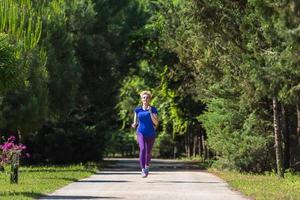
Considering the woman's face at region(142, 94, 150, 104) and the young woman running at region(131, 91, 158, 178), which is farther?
the young woman running at region(131, 91, 158, 178)

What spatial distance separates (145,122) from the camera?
53.8 ft

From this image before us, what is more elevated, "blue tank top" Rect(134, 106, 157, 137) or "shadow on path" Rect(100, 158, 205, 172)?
"blue tank top" Rect(134, 106, 157, 137)

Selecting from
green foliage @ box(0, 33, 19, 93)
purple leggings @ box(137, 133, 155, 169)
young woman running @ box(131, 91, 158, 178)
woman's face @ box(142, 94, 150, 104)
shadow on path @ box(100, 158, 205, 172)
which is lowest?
shadow on path @ box(100, 158, 205, 172)

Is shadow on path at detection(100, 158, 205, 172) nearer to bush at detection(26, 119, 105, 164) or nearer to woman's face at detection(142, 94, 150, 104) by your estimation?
bush at detection(26, 119, 105, 164)

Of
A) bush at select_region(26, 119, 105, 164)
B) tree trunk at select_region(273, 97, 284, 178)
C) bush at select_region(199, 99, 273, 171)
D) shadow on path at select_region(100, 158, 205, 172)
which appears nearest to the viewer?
tree trunk at select_region(273, 97, 284, 178)

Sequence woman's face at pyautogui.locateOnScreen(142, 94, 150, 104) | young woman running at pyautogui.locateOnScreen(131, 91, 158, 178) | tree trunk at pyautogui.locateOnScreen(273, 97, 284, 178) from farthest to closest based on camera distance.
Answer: tree trunk at pyautogui.locateOnScreen(273, 97, 284, 178) → young woman running at pyautogui.locateOnScreen(131, 91, 158, 178) → woman's face at pyautogui.locateOnScreen(142, 94, 150, 104)

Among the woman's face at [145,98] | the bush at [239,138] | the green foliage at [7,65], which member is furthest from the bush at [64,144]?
the green foliage at [7,65]

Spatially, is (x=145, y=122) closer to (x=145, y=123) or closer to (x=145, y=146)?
(x=145, y=123)

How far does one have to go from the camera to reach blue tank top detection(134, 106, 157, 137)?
16.3 meters

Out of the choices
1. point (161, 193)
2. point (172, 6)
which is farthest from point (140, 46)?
point (161, 193)

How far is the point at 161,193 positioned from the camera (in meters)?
13.1

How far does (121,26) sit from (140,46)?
2.45 metres

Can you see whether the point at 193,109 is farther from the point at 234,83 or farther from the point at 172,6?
the point at 234,83

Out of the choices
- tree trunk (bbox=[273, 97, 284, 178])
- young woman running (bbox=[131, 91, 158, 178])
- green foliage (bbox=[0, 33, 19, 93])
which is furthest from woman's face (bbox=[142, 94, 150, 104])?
tree trunk (bbox=[273, 97, 284, 178])
